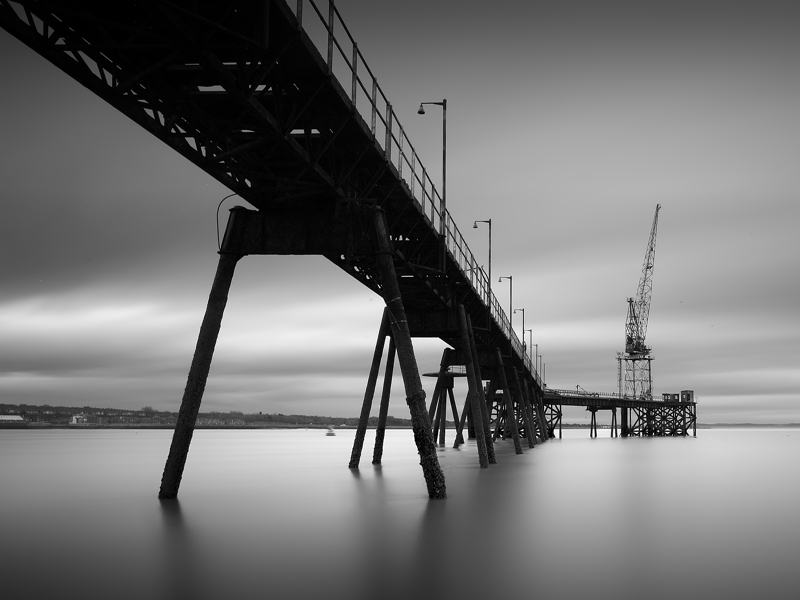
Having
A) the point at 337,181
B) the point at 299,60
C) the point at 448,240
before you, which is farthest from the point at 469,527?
the point at 448,240

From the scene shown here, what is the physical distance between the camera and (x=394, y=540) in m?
14.6

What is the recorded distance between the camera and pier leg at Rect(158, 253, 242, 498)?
18.5 metres

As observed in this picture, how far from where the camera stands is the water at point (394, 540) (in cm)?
1093

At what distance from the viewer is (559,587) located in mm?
11047

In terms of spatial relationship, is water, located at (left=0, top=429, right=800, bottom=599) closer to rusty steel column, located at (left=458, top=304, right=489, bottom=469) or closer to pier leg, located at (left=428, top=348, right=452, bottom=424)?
rusty steel column, located at (left=458, top=304, right=489, bottom=469)

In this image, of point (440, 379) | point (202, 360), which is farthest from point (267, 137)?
point (440, 379)

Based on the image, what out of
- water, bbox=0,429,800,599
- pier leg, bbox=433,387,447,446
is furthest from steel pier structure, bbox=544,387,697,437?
water, bbox=0,429,800,599

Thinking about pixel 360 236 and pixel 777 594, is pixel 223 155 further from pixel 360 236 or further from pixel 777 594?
pixel 777 594

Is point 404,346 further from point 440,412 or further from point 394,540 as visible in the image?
point 440,412

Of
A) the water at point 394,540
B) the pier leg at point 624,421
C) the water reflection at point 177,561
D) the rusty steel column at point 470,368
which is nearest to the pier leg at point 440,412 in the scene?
the rusty steel column at point 470,368

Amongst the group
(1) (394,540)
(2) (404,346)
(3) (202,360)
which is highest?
(2) (404,346)

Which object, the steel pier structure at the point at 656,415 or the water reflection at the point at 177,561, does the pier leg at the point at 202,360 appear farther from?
the steel pier structure at the point at 656,415

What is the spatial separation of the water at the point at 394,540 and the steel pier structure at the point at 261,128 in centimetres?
261

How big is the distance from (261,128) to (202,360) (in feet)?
19.2
